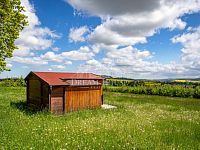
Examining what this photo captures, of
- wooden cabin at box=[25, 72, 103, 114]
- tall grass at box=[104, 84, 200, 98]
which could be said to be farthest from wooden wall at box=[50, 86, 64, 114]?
tall grass at box=[104, 84, 200, 98]

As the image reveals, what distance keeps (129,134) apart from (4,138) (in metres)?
6.58

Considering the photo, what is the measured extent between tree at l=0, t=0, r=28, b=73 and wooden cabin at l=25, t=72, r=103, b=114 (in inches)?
125

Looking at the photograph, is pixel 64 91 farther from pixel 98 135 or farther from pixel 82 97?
pixel 98 135

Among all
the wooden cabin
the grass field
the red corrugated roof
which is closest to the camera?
the grass field

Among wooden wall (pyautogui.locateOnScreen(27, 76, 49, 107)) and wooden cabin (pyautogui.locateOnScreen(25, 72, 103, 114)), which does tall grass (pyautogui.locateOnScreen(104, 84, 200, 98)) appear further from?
wooden wall (pyautogui.locateOnScreen(27, 76, 49, 107))

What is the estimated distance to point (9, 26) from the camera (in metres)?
27.3

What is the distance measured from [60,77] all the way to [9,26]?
6942 millimetres

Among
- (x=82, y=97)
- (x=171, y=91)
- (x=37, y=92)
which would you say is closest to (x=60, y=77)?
(x=37, y=92)

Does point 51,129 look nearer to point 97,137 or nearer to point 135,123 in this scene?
point 97,137

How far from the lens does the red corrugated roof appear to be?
25453 millimetres

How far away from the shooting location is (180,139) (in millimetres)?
15195

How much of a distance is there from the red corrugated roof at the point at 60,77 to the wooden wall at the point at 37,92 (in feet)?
1.78

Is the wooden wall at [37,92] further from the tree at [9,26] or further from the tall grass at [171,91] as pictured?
the tall grass at [171,91]

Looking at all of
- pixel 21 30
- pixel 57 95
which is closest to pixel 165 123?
pixel 57 95
